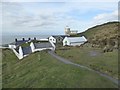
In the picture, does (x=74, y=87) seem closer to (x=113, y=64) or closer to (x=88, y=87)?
(x=88, y=87)

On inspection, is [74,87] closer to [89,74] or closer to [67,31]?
[89,74]

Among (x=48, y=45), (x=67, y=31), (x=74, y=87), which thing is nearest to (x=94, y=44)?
(x=48, y=45)

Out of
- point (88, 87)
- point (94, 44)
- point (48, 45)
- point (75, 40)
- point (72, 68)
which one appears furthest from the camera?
point (75, 40)

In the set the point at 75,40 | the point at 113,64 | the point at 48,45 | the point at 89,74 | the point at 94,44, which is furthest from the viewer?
the point at 75,40

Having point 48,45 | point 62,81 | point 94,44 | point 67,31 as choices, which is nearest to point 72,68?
point 62,81

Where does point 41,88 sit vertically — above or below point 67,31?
below

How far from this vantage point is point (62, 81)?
3356cm

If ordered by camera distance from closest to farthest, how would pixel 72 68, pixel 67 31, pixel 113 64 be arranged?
pixel 72 68, pixel 113 64, pixel 67 31

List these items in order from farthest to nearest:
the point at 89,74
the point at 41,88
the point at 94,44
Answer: the point at 94,44, the point at 89,74, the point at 41,88

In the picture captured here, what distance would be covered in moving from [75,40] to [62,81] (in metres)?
82.2

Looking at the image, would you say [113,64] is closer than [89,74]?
No

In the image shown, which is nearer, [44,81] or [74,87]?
[74,87]

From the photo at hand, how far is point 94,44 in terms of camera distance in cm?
8531

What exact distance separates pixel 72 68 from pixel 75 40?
75.5m
